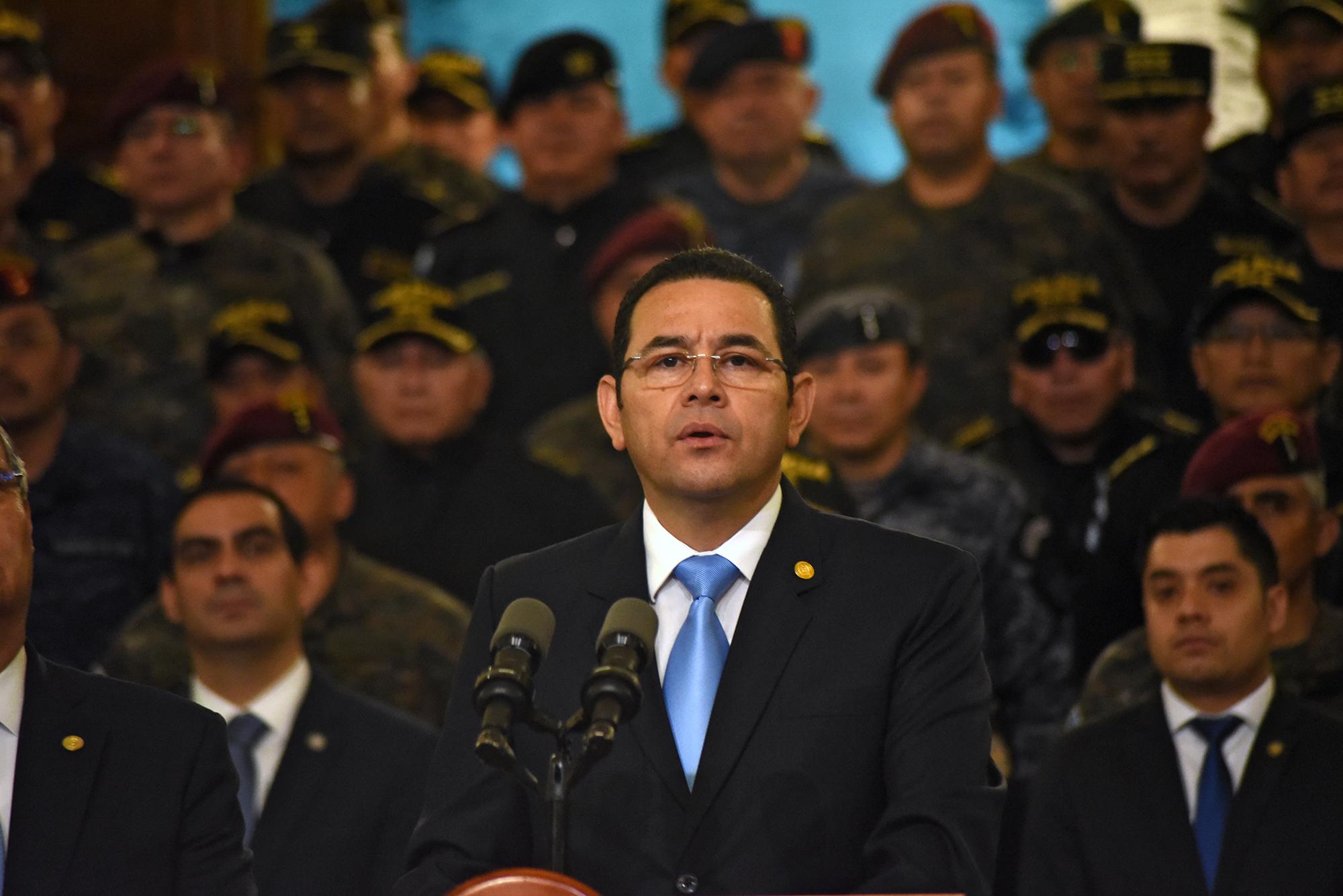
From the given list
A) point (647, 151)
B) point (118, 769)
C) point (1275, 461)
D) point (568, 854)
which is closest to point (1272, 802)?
point (1275, 461)

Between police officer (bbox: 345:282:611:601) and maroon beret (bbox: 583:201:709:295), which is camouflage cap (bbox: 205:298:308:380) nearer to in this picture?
police officer (bbox: 345:282:611:601)

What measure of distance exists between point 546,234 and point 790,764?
4.22 metres

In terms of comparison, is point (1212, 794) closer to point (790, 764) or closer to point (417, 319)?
point (790, 764)

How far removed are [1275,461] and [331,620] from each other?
2334mm

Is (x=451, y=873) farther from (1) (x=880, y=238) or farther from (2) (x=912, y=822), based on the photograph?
(1) (x=880, y=238)

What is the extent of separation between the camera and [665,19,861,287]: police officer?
21.0 feet

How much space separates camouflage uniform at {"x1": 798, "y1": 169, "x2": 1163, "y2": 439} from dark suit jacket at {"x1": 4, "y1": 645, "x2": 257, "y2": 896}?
3.53 meters

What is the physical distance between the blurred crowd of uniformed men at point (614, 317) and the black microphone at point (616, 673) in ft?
6.67

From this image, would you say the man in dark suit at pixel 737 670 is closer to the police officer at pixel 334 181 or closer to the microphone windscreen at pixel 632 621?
the microphone windscreen at pixel 632 621

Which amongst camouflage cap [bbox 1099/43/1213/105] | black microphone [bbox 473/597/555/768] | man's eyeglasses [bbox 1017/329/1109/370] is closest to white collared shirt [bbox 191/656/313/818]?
black microphone [bbox 473/597/555/768]

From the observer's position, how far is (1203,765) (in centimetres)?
401

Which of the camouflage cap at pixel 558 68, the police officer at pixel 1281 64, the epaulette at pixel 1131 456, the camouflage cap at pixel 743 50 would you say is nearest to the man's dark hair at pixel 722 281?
the epaulette at pixel 1131 456

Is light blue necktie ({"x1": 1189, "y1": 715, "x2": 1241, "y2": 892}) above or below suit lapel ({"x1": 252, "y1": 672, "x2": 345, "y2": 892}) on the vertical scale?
above

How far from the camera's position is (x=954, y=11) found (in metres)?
6.29
